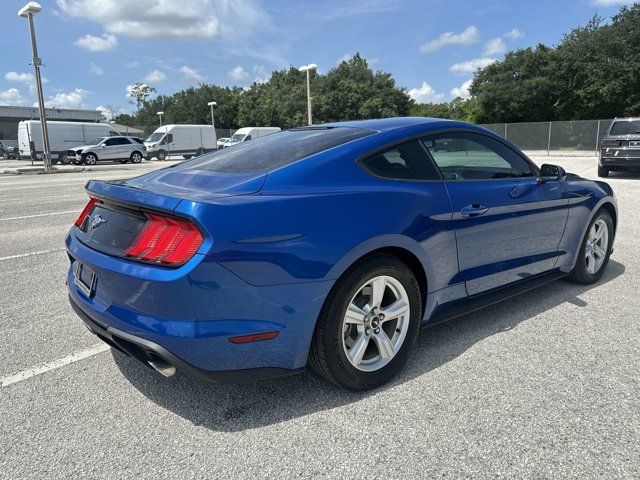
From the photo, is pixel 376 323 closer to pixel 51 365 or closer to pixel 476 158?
pixel 476 158

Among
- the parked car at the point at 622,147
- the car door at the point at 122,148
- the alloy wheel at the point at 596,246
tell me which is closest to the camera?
the alloy wheel at the point at 596,246

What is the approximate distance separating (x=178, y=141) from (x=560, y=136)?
2597cm

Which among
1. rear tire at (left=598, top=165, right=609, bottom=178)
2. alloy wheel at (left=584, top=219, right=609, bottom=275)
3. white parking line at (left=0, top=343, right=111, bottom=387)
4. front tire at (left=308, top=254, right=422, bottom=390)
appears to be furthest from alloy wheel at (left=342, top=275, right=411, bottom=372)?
rear tire at (left=598, top=165, right=609, bottom=178)

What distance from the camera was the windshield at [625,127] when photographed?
45.9 feet

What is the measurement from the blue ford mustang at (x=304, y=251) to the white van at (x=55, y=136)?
3207 centimetres

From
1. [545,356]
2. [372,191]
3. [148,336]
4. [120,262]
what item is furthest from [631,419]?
[120,262]

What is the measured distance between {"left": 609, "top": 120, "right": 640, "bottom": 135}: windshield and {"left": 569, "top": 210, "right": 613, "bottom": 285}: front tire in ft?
38.5

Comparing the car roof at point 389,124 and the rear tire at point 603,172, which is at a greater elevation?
the car roof at point 389,124

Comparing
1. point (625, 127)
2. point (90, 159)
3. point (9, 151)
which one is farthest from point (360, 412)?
point (9, 151)

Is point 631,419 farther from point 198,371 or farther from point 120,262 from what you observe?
point 120,262

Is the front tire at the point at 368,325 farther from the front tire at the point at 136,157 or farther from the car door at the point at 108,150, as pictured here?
the front tire at the point at 136,157

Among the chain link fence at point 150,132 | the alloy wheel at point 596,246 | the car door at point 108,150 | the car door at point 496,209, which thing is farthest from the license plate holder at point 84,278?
the chain link fence at point 150,132

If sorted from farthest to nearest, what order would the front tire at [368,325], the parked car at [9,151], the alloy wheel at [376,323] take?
1. the parked car at [9,151]
2. the alloy wheel at [376,323]
3. the front tire at [368,325]

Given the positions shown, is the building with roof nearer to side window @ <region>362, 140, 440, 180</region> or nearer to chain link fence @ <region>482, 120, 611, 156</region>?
chain link fence @ <region>482, 120, 611, 156</region>
